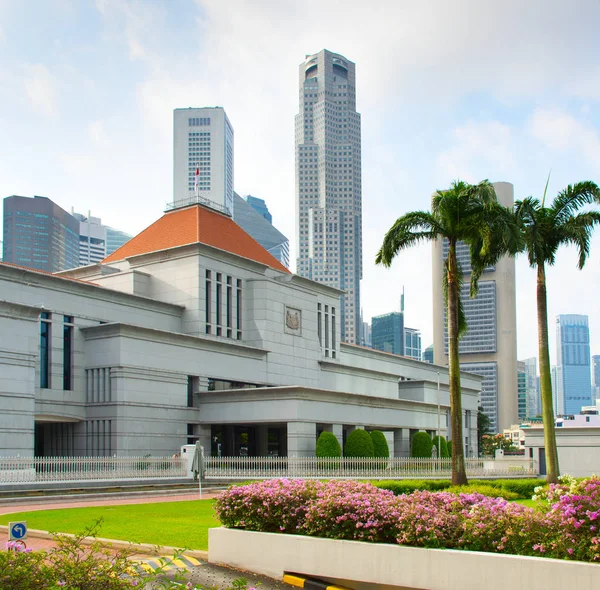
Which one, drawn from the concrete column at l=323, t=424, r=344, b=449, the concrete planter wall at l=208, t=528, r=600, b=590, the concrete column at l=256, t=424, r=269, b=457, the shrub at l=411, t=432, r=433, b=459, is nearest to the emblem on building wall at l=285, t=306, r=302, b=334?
the concrete column at l=256, t=424, r=269, b=457

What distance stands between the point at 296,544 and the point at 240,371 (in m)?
36.6

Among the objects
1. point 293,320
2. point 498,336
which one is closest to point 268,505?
point 293,320

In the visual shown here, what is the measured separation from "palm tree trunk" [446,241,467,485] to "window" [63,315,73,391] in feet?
71.1

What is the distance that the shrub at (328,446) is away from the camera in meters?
42.8

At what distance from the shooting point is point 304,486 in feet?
46.6

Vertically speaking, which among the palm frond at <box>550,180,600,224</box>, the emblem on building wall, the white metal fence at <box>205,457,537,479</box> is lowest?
the white metal fence at <box>205,457,537,479</box>

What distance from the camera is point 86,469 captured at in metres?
34.2

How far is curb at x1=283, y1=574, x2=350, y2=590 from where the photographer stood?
40.2ft

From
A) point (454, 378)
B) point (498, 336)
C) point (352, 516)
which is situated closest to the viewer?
point (352, 516)

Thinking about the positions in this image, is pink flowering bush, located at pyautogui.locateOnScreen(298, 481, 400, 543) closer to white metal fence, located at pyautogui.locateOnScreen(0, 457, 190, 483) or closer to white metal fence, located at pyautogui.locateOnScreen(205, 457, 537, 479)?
white metal fence, located at pyautogui.locateOnScreen(0, 457, 190, 483)

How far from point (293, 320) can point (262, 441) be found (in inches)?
338

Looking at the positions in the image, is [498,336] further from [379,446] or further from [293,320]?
[379,446]

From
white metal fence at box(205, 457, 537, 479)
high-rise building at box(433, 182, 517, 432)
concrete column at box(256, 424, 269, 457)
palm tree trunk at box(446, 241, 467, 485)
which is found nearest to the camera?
palm tree trunk at box(446, 241, 467, 485)

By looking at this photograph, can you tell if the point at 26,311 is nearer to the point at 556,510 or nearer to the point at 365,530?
the point at 365,530
